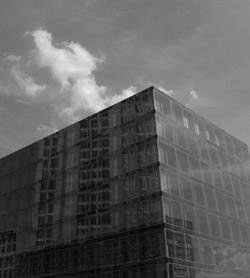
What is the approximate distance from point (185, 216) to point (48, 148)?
2411cm

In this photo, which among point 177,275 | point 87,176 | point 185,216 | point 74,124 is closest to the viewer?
point 177,275

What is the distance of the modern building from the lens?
4541cm

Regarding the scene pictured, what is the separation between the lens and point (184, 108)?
56.8m

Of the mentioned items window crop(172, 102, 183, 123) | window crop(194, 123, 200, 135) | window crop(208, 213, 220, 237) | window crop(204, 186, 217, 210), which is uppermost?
window crop(172, 102, 183, 123)

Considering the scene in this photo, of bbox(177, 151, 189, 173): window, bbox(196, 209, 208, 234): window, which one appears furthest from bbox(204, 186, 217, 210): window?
bbox(177, 151, 189, 173): window

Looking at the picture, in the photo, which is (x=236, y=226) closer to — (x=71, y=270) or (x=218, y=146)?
(x=218, y=146)

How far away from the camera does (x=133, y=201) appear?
4762 centimetres

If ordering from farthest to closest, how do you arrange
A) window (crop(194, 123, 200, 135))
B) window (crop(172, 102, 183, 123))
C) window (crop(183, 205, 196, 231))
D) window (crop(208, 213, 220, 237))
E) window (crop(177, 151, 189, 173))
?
window (crop(194, 123, 200, 135))
window (crop(172, 102, 183, 123))
window (crop(177, 151, 189, 173))
window (crop(208, 213, 220, 237))
window (crop(183, 205, 196, 231))

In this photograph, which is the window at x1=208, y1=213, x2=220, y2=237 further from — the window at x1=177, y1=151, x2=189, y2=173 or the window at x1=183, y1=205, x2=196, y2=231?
the window at x1=177, y1=151, x2=189, y2=173

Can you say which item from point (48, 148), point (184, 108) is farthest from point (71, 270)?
point (184, 108)

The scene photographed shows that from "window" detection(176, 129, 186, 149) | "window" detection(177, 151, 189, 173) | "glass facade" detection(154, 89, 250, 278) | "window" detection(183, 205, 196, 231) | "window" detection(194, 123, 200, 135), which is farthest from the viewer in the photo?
"window" detection(194, 123, 200, 135)

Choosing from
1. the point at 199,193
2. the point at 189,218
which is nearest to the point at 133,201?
the point at 189,218

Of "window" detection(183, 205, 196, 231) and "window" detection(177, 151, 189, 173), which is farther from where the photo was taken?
"window" detection(177, 151, 189, 173)

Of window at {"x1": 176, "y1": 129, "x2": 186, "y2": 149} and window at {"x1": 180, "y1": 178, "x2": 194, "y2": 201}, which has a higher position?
window at {"x1": 176, "y1": 129, "x2": 186, "y2": 149}
